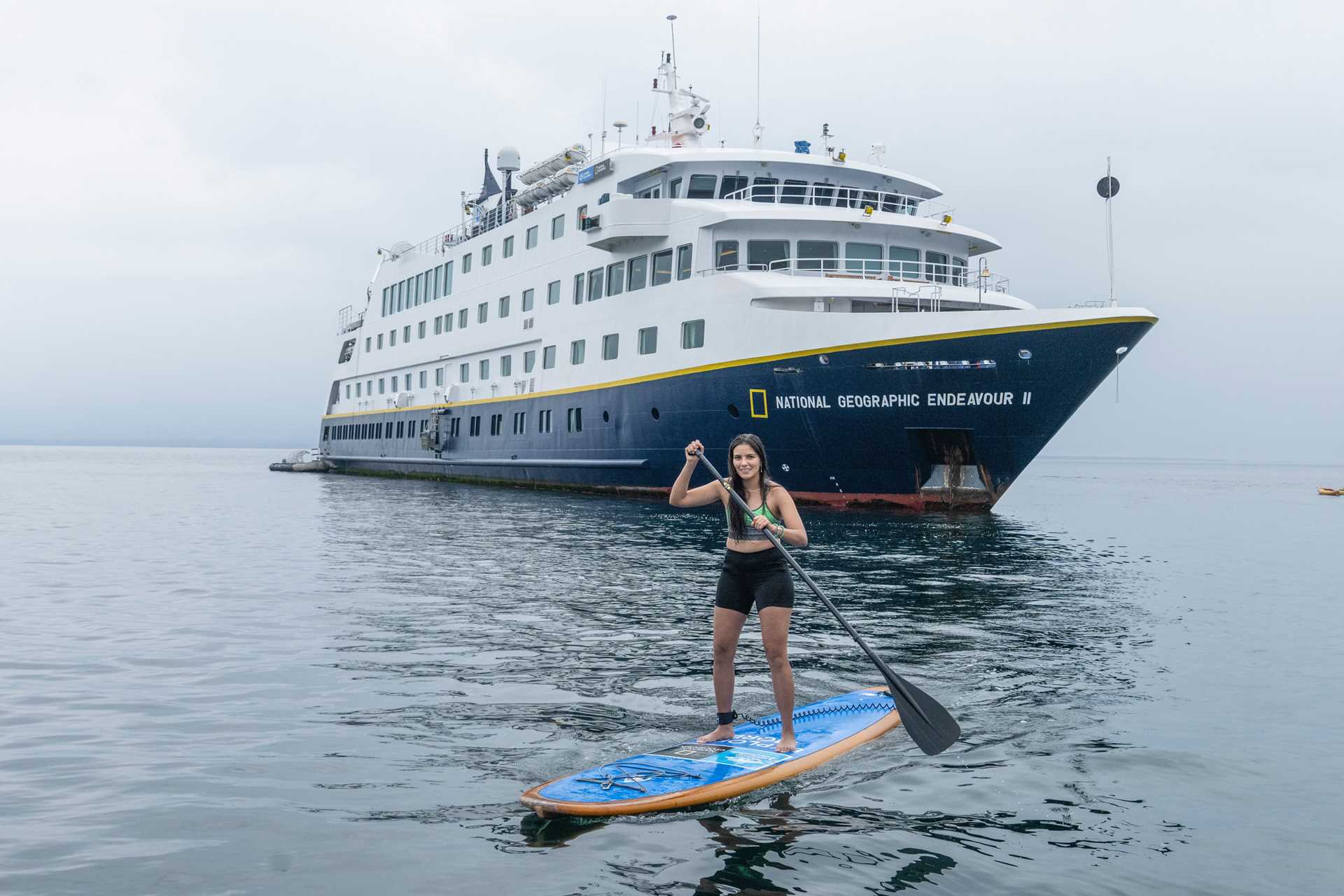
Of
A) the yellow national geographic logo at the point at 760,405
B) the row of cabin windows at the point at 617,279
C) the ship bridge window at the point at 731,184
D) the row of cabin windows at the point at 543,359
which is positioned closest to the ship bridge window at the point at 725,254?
the row of cabin windows at the point at 617,279

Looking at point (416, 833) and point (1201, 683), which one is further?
point (1201, 683)

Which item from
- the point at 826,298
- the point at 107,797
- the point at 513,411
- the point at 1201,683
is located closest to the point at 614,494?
the point at 513,411

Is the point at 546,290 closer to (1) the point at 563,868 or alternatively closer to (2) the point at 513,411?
(2) the point at 513,411

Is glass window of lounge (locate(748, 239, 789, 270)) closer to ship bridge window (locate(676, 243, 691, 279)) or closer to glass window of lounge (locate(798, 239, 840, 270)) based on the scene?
glass window of lounge (locate(798, 239, 840, 270))

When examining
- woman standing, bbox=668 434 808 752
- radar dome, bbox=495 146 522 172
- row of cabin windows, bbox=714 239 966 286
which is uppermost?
radar dome, bbox=495 146 522 172

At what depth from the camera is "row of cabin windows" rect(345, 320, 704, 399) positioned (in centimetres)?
2616

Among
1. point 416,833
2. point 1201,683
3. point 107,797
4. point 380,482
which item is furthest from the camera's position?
point 380,482

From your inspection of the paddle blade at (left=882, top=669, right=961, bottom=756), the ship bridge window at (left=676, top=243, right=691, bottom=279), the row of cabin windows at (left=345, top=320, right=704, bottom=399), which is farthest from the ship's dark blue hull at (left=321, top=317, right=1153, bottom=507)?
the paddle blade at (left=882, top=669, right=961, bottom=756)

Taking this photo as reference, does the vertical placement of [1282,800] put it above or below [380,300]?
below

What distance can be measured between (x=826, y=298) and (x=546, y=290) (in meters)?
12.5

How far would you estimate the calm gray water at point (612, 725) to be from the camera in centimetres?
477

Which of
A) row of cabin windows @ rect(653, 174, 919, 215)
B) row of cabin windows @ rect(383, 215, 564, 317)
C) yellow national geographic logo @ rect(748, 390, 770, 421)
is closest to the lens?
yellow national geographic logo @ rect(748, 390, 770, 421)

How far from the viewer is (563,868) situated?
15.5ft

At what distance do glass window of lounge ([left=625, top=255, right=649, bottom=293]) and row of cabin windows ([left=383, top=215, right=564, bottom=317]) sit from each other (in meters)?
5.10
